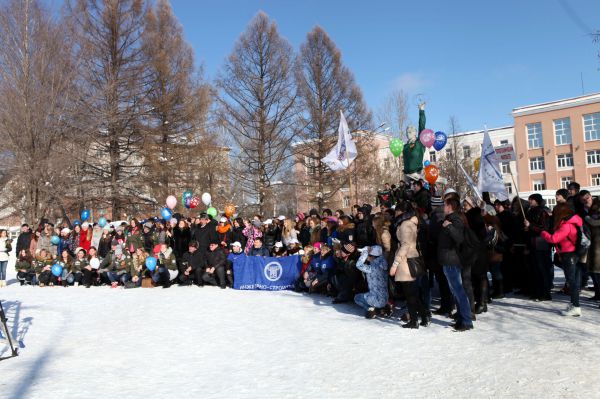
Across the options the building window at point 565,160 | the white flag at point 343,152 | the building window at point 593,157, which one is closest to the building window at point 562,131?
the building window at point 565,160

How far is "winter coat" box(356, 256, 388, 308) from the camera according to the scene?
8555 mm

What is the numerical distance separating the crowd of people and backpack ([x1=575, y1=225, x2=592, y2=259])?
0.07 feet

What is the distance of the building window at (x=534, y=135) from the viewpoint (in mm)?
61562

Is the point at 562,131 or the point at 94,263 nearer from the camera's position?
the point at 94,263

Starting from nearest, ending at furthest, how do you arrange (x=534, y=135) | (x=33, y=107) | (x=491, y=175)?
(x=491, y=175) → (x=33, y=107) → (x=534, y=135)

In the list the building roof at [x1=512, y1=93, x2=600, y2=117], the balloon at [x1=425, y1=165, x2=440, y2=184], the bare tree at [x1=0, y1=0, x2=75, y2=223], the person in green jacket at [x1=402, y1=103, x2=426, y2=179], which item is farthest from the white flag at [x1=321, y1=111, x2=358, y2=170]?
the building roof at [x1=512, y1=93, x2=600, y2=117]

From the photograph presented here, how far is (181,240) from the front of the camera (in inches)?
587

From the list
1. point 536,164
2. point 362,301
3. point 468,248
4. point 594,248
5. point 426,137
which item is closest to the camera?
point 468,248

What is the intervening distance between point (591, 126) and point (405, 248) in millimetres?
60828

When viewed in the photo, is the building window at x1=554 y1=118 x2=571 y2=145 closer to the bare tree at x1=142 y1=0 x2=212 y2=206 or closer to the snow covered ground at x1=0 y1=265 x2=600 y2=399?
the bare tree at x1=142 y1=0 x2=212 y2=206

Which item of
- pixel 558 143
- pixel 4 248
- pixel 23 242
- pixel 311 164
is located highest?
pixel 558 143

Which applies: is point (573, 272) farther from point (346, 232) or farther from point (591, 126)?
point (591, 126)

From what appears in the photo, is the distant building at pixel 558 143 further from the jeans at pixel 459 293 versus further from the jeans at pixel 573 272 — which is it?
the jeans at pixel 459 293

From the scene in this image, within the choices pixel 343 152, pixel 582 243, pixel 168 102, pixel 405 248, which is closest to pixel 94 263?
pixel 343 152
